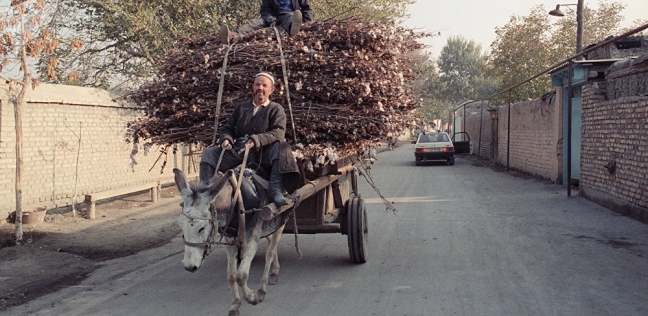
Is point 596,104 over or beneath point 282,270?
over

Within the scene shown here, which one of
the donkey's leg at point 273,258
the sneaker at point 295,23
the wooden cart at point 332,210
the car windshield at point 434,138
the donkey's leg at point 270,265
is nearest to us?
the donkey's leg at point 270,265

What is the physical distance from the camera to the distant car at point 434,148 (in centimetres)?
2762

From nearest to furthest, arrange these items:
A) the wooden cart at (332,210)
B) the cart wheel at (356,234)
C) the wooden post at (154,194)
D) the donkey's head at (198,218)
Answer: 1. the donkey's head at (198,218)
2. the wooden cart at (332,210)
3. the cart wheel at (356,234)
4. the wooden post at (154,194)

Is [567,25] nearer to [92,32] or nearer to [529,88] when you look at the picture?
[529,88]

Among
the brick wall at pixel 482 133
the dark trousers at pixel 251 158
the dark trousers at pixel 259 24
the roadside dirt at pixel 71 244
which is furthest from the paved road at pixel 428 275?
the brick wall at pixel 482 133

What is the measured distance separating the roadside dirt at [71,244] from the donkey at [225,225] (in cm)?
270

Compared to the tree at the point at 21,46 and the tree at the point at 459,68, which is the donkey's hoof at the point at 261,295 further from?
the tree at the point at 459,68

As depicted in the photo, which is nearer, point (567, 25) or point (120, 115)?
point (120, 115)

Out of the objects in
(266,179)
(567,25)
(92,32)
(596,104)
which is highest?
(567,25)

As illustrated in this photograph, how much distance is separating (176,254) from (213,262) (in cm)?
115

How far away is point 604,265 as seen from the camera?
7.45m

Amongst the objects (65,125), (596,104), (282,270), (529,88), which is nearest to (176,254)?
(282,270)

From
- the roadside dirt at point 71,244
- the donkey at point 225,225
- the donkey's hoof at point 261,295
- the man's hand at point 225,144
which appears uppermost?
the man's hand at point 225,144

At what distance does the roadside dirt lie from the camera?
23.9 feet
